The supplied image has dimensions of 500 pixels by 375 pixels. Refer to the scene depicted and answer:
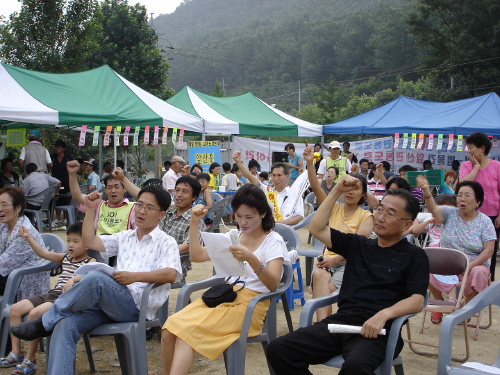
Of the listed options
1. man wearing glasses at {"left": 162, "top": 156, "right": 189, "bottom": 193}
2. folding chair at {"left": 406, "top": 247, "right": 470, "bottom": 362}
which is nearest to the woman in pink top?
folding chair at {"left": 406, "top": 247, "right": 470, "bottom": 362}

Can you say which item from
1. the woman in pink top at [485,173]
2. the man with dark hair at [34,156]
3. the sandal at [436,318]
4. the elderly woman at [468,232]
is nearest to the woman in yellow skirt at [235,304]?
the elderly woman at [468,232]

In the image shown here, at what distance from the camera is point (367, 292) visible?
2904 millimetres

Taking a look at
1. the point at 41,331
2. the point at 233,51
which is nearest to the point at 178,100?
the point at 41,331

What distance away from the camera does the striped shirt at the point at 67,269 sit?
3.73 metres

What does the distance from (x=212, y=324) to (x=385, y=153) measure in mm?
14727

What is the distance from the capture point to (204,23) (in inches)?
3942

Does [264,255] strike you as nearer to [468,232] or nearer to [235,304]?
[235,304]

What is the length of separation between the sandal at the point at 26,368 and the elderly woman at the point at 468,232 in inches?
124

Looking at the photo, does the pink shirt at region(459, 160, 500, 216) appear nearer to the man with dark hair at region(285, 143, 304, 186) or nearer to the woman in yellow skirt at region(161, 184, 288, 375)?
the woman in yellow skirt at region(161, 184, 288, 375)

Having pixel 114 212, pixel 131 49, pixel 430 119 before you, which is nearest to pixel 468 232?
pixel 114 212

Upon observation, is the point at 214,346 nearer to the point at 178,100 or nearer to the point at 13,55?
the point at 178,100

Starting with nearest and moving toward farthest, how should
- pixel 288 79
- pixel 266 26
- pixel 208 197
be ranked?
pixel 208 197, pixel 288 79, pixel 266 26

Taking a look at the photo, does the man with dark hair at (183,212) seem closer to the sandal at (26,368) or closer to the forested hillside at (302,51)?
the sandal at (26,368)

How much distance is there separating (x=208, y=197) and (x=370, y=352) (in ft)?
15.9
